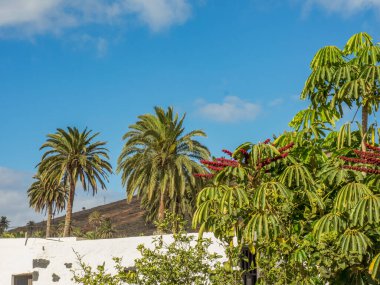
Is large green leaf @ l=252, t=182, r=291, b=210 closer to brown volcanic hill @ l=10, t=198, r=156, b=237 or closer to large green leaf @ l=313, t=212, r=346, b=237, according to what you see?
large green leaf @ l=313, t=212, r=346, b=237

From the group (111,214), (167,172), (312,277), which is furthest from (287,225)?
(111,214)

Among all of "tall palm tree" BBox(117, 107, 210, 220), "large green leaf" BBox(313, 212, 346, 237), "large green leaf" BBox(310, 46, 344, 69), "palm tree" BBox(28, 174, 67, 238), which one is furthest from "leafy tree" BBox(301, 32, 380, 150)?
"palm tree" BBox(28, 174, 67, 238)

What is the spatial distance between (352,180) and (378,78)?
88.5 inches

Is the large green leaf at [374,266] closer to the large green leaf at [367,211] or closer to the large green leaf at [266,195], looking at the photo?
the large green leaf at [367,211]

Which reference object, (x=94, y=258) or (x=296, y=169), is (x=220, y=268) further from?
(x=94, y=258)

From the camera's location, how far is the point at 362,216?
1041cm

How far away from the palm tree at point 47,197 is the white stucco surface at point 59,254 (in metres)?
22.5

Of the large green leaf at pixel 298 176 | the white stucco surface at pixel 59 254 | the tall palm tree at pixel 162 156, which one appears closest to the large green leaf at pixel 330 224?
the large green leaf at pixel 298 176

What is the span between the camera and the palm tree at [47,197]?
4716 centimetres

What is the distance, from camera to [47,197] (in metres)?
48.3

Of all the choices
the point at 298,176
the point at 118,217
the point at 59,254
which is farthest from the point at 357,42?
the point at 118,217

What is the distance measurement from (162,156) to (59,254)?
32.5ft

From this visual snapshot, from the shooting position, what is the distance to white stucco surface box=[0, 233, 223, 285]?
63.8 feet

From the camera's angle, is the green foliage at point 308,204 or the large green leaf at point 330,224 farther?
the large green leaf at point 330,224
